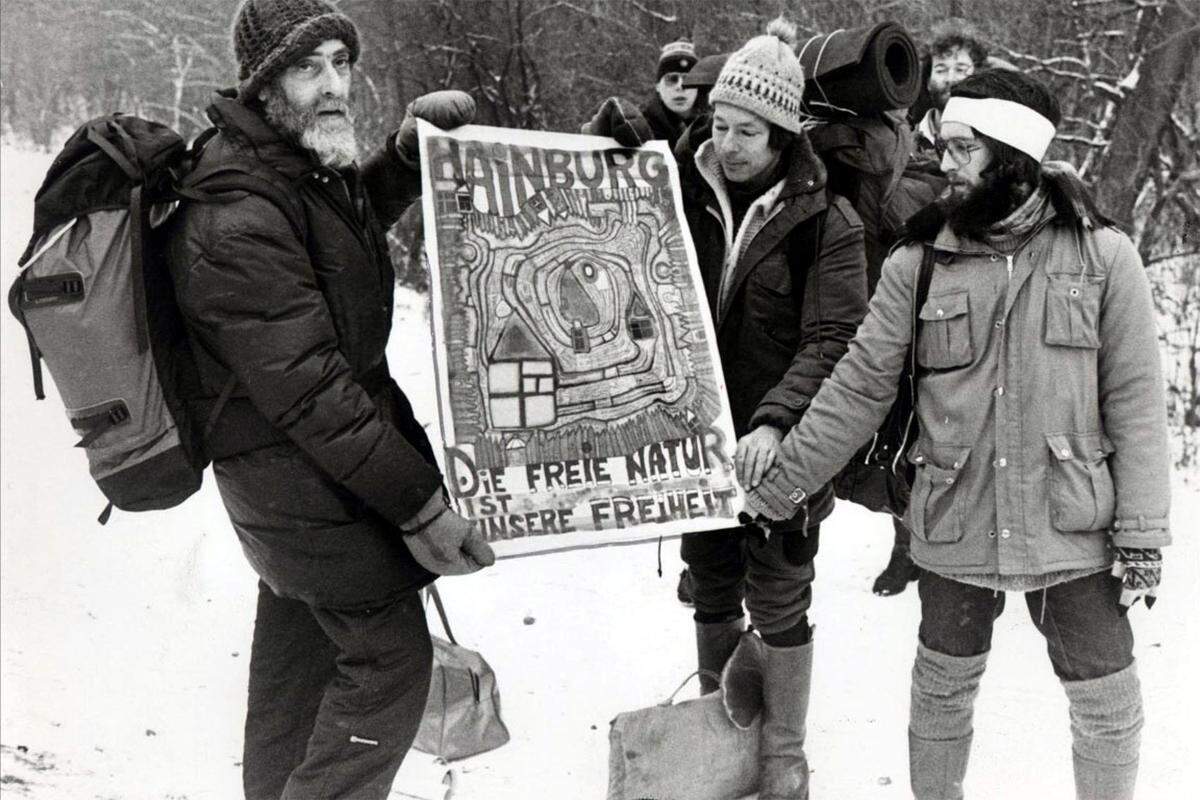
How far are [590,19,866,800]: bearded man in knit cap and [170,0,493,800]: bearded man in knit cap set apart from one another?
2.87 feet

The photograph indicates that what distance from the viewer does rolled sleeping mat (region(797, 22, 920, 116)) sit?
115 inches

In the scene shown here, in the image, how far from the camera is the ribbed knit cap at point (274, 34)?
2.29 meters

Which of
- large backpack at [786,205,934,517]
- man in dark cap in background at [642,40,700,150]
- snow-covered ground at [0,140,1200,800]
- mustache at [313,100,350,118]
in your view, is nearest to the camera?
mustache at [313,100,350,118]

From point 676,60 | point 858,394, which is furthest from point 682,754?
point 676,60

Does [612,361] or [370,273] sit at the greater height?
[370,273]

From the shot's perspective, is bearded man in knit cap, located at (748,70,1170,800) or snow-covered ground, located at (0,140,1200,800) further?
snow-covered ground, located at (0,140,1200,800)

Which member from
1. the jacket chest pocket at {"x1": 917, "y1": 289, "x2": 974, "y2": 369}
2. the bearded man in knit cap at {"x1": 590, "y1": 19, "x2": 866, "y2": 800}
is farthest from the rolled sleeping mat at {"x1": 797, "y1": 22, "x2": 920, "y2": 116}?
the jacket chest pocket at {"x1": 917, "y1": 289, "x2": 974, "y2": 369}

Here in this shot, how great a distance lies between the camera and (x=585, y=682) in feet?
13.0

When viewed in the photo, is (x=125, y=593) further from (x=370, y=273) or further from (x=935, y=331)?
(x=935, y=331)

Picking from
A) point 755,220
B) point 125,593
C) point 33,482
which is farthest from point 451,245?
point 33,482

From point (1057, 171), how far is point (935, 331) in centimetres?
44

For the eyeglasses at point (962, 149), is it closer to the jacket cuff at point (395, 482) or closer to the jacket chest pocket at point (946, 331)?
the jacket chest pocket at point (946, 331)

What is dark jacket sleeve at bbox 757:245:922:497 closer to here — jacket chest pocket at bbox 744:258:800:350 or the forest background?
jacket chest pocket at bbox 744:258:800:350

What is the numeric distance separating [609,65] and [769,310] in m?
5.98
